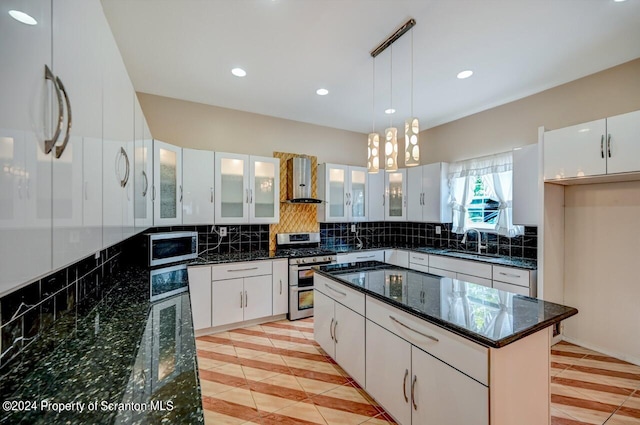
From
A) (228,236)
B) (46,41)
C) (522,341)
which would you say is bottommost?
(522,341)

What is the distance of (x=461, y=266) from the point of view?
3395 millimetres

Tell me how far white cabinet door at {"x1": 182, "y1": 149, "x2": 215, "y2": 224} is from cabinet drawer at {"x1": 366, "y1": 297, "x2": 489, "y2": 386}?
7.97ft

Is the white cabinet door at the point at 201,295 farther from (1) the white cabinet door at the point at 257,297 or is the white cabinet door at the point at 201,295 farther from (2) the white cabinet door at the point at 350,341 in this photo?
(2) the white cabinet door at the point at 350,341

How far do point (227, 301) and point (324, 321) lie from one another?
4.33ft

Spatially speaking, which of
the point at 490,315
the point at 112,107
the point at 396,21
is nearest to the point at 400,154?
the point at 396,21

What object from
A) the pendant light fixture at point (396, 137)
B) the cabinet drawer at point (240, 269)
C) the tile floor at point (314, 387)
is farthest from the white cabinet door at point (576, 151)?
the cabinet drawer at point (240, 269)

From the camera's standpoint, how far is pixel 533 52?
242cm

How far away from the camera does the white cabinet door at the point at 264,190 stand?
3.59 metres

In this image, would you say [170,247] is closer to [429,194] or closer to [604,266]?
[429,194]

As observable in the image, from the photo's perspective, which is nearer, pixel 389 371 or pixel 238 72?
pixel 389 371

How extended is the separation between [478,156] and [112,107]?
4.19m

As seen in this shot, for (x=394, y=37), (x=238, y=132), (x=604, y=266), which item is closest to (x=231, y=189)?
(x=238, y=132)

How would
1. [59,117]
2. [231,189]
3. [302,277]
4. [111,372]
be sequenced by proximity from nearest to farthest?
[59,117]
[111,372]
[231,189]
[302,277]

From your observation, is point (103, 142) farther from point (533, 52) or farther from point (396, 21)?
point (533, 52)
